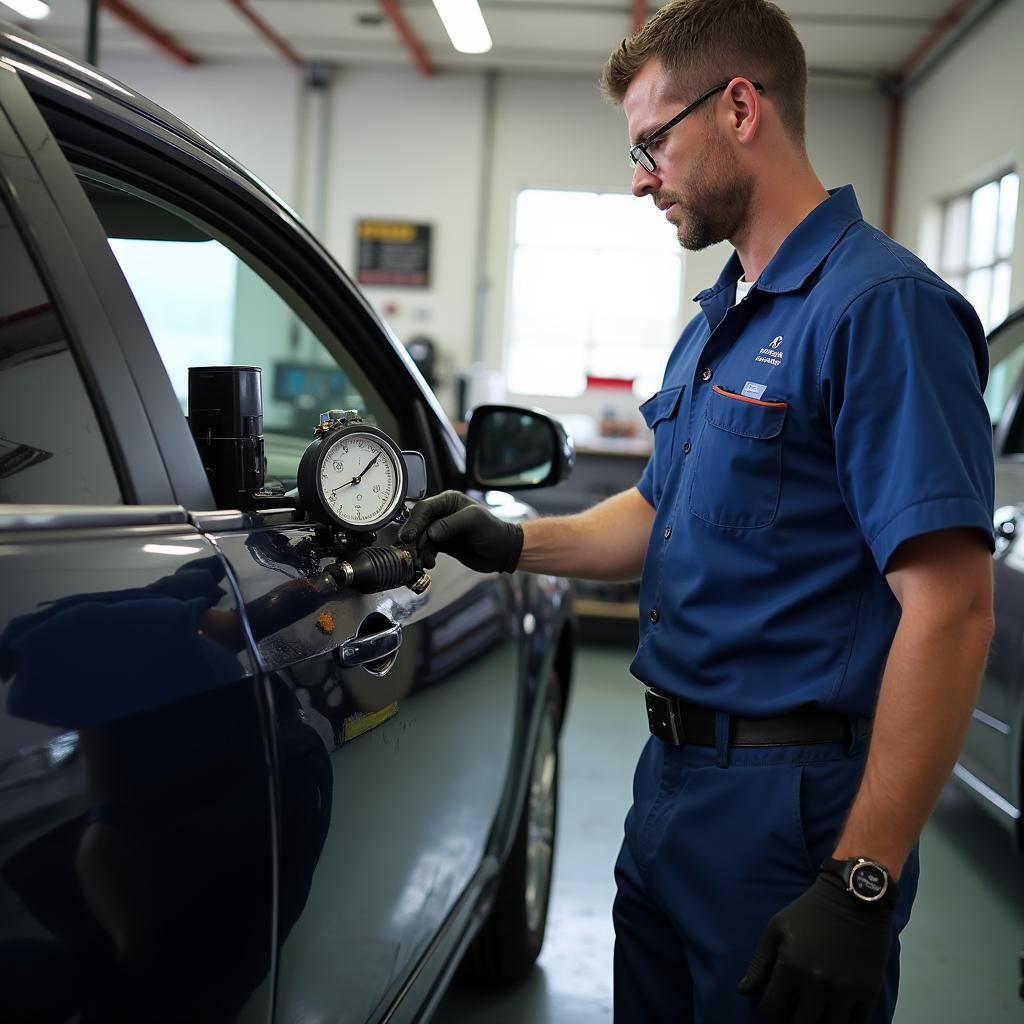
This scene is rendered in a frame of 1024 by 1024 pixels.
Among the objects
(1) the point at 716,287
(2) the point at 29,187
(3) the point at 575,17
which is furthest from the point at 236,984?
(3) the point at 575,17

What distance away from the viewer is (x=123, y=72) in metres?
11.0

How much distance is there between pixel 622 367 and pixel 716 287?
9465 millimetres

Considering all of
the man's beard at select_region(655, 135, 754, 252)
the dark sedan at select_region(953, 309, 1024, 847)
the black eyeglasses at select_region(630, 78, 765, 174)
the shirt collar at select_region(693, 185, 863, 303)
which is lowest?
the dark sedan at select_region(953, 309, 1024, 847)

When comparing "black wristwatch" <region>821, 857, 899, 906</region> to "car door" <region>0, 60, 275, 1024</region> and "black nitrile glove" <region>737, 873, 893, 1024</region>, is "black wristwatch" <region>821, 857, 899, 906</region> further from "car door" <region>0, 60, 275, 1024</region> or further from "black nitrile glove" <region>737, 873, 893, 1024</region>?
"car door" <region>0, 60, 275, 1024</region>

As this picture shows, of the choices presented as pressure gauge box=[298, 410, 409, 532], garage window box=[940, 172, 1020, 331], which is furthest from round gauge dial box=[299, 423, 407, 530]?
garage window box=[940, 172, 1020, 331]

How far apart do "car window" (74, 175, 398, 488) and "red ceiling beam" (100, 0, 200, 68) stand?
291 inches

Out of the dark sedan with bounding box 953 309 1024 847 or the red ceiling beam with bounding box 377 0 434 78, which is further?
the red ceiling beam with bounding box 377 0 434 78

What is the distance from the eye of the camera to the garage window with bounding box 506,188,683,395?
34.9 ft

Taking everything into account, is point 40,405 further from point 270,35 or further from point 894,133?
point 894,133

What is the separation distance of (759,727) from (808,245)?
602mm

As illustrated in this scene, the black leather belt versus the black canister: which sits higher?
the black canister

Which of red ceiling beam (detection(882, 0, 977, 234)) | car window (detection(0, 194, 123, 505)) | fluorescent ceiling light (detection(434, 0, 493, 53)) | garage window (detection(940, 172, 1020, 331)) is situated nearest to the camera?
car window (detection(0, 194, 123, 505))

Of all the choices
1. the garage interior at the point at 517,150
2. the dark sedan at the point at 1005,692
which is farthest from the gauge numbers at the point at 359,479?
the garage interior at the point at 517,150

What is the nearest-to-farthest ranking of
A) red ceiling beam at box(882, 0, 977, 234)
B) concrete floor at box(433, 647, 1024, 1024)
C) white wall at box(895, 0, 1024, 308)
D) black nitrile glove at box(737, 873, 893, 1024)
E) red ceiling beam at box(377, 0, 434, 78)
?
black nitrile glove at box(737, 873, 893, 1024) → concrete floor at box(433, 647, 1024, 1024) → white wall at box(895, 0, 1024, 308) → red ceiling beam at box(377, 0, 434, 78) → red ceiling beam at box(882, 0, 977, 234)
